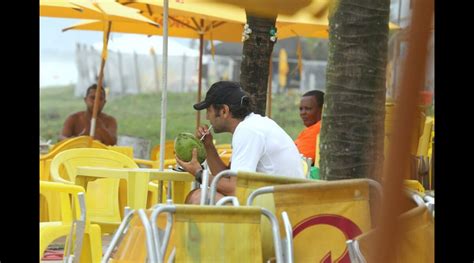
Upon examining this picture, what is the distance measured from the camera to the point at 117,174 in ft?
18.9

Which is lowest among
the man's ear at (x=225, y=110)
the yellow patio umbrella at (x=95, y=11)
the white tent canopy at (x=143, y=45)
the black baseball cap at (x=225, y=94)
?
the man's ear at (x=225, y=110)

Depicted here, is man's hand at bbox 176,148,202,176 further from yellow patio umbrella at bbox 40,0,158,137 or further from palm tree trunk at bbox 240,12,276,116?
yellow patio umbrella at bbox 40,0,158,137

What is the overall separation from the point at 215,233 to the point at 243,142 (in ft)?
4.61

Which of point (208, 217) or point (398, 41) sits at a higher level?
point (398, 41)

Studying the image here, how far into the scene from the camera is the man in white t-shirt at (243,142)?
5027 mm

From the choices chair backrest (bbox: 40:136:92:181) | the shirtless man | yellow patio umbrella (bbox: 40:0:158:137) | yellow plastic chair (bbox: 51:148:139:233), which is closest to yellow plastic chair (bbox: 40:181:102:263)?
yellow plastic chair (bbox: 51:148:139:233)

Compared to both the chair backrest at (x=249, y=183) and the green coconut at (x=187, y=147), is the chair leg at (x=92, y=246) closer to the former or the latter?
the green coconut at (x=187, y=147)

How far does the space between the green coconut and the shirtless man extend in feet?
17.6

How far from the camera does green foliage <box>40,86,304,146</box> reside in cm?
2348

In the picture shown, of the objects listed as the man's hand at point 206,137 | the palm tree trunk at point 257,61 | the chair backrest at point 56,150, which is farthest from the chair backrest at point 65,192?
the palm tree trunk at point 257,61

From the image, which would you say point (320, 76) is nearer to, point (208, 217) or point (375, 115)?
point (375, 115)

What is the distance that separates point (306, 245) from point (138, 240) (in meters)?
0.70

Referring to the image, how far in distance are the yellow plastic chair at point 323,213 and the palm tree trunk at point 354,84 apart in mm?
1213
